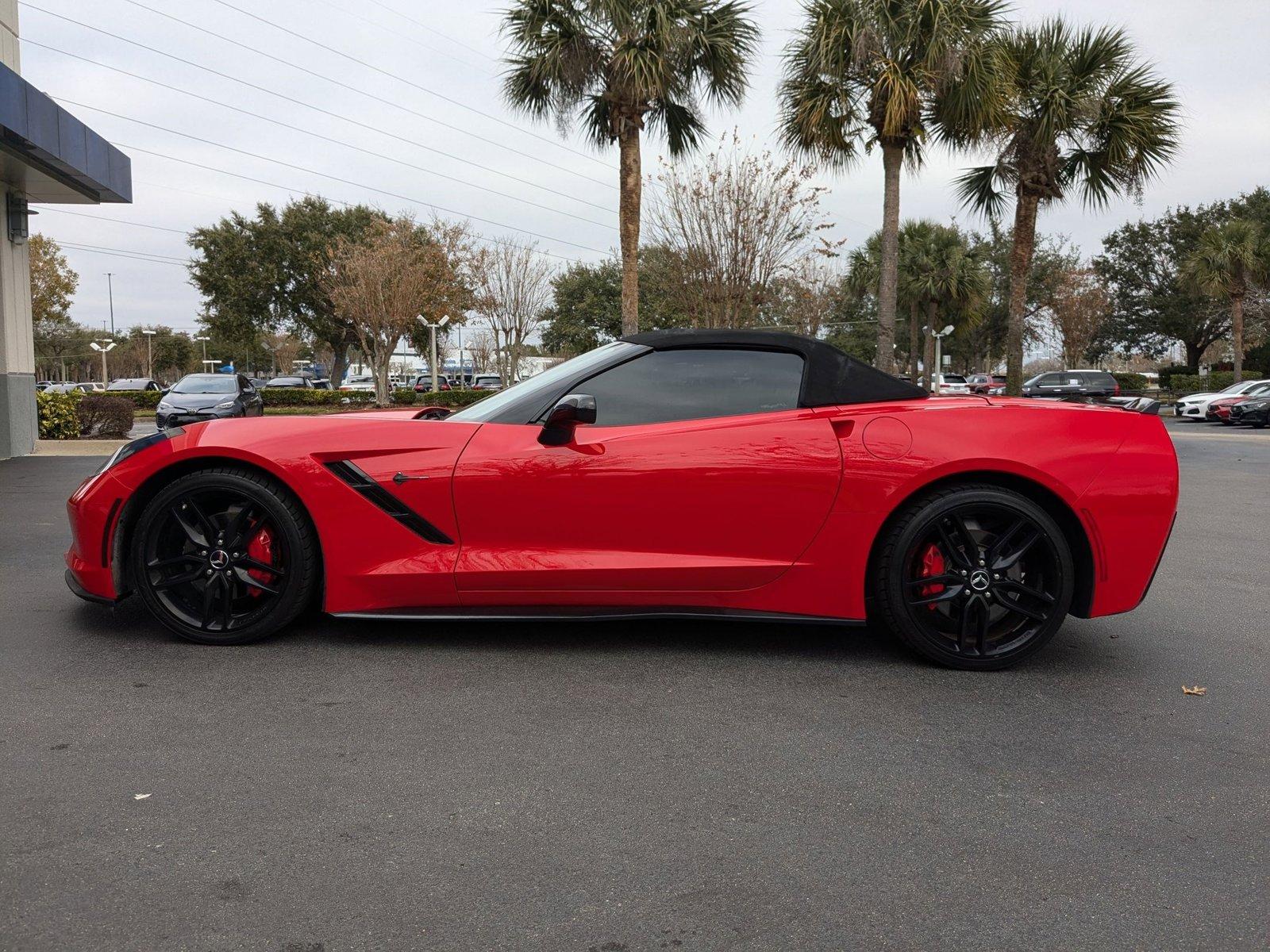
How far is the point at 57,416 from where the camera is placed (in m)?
17.7

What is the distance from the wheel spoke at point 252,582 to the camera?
13.6 feet

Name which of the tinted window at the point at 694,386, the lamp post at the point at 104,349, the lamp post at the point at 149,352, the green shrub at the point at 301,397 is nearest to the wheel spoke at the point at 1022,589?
the tinted window at the point at 694,386

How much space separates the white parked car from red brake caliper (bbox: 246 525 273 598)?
31.1 m

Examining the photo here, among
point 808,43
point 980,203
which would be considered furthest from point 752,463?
point 980,203

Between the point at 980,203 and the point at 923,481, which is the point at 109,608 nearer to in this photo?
the point at 923,481

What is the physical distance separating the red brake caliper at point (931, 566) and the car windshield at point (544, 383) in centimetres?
144

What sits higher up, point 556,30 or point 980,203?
point 556,30

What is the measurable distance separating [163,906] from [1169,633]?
4342 mm

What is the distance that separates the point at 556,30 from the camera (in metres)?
19.2

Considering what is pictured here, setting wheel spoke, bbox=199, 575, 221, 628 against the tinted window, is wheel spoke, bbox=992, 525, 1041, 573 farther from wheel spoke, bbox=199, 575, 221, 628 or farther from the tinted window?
wheel spoke, bbox=199, 575, 221, 628

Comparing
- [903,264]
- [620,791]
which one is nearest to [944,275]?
[903,264]

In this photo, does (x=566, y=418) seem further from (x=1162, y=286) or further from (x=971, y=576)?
(x=1162, y=286)

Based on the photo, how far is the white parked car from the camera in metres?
29.8

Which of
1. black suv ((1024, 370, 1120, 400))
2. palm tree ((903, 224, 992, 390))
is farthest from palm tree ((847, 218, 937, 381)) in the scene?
black suv ((1024, 370, 1120, 400))
